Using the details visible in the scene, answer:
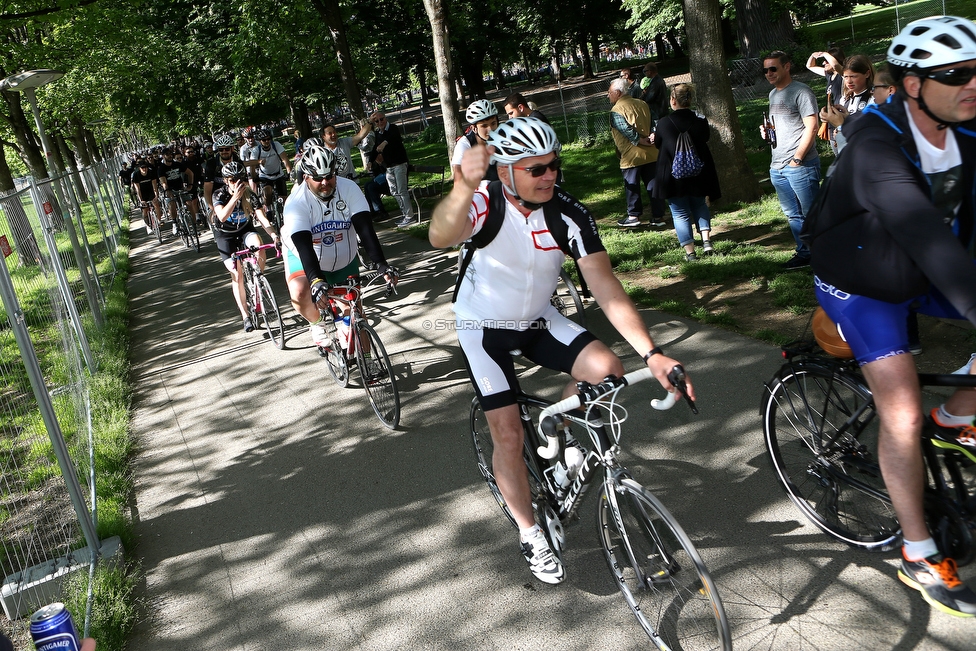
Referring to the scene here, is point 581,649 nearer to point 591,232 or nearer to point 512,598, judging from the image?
point 512,598

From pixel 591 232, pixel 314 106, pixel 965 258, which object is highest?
pixel 314 106

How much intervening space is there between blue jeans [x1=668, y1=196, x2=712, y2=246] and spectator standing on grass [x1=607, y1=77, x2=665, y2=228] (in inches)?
47.9

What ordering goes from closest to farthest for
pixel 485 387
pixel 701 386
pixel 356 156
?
pixel 485 387 < pixel 701 386 < pixel 356 156

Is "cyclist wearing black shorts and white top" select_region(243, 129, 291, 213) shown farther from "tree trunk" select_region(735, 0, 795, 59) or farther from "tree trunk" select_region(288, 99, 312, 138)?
"tree trunk" select_region(735, 0, 795, 59)

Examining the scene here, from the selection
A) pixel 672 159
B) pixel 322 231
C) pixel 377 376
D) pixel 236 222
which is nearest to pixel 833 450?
pixel 377 376

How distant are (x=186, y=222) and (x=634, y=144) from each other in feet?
41.3

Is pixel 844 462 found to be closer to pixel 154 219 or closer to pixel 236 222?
pixel 236 222

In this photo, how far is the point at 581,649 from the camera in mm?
3566

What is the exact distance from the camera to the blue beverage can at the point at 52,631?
8.02 feet

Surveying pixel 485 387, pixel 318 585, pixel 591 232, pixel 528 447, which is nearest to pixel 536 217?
pixel 591 232

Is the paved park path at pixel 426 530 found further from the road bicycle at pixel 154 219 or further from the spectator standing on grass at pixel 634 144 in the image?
the road bicycle at pixel 154 219

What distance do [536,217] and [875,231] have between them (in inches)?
55.8

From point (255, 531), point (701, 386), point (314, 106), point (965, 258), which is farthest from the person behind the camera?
point (314, 106)

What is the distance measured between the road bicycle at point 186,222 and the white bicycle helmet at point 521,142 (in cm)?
1661
